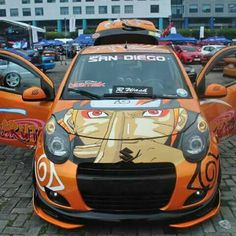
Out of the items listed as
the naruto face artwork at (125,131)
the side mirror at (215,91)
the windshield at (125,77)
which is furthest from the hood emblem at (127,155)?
the side mirror at (215,91)

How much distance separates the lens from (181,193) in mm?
3639

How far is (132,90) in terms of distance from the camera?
4680mm

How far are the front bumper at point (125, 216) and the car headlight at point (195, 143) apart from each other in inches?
17.6

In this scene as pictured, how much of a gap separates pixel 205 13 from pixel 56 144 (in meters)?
114

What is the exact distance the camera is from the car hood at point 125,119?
3.85 meters

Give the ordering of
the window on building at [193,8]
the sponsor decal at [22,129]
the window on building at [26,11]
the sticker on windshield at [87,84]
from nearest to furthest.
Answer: the sticker on windshield at [87,84]
the sponsor decal at [22,129]
the window on building at [26,11]
the window on building at [193,8]

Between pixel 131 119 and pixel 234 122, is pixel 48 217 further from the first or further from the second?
pixel 234 122

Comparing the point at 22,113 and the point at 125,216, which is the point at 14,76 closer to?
the point at 22,113

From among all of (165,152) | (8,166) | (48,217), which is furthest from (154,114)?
(8,166)

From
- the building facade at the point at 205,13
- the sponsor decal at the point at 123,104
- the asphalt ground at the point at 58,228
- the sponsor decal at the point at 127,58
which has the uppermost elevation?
the building facade at the point at 205,13

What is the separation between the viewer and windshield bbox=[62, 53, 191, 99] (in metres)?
4.68

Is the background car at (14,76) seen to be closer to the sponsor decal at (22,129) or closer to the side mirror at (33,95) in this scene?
the sponsor decal at (22,129)

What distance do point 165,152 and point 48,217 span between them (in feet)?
4.08

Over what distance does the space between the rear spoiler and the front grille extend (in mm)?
5478
